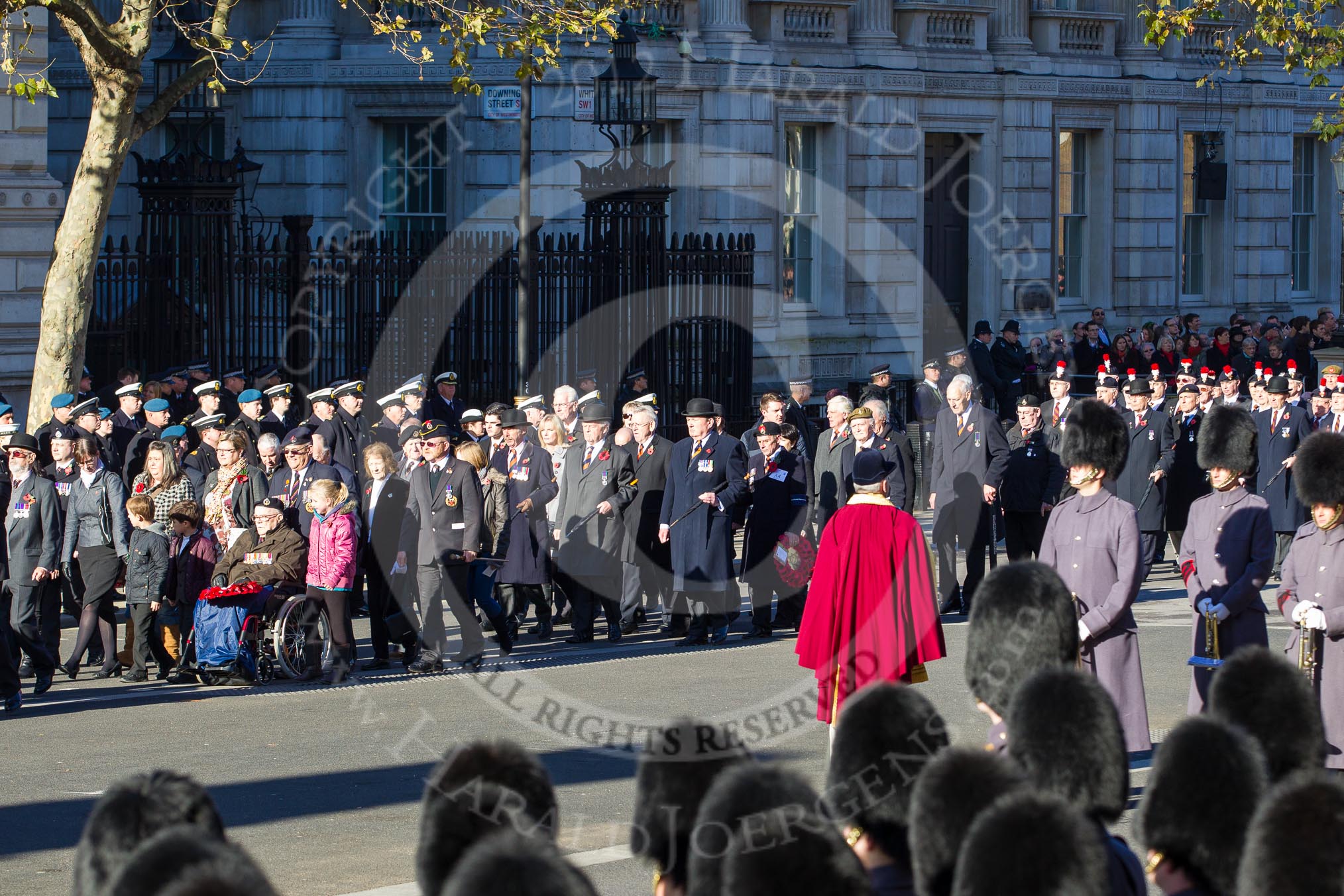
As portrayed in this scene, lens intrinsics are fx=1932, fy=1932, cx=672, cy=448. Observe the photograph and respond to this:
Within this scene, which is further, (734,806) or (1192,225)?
(1192,225)

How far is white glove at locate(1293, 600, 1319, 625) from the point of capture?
824 cm

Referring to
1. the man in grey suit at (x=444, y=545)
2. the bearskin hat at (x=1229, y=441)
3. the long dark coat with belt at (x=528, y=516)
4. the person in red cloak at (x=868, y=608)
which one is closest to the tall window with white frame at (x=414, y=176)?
the long dark coat with belt at (x=528, y=516)

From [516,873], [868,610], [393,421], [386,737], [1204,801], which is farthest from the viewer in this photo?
[393,421]

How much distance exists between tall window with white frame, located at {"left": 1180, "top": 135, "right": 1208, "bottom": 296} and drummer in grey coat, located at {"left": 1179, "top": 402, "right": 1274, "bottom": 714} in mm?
25230

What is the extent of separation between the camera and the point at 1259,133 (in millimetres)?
34312

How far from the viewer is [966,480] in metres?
15.1

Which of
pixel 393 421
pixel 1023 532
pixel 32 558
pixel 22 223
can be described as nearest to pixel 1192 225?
pixel 1023 532

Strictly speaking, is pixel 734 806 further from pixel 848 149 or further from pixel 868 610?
pixel 848 149

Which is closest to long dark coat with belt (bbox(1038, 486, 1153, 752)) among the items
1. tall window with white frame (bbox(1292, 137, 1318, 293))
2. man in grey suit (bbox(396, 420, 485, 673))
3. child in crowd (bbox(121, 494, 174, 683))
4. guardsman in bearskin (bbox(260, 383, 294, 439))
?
man in grey suit (bbox(396, 420, 485, 673))

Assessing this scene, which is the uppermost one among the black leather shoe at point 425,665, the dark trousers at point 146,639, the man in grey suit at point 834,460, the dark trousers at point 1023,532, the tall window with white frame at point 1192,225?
the tall window with white frame at point 1192,225

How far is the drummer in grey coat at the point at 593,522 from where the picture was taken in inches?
551

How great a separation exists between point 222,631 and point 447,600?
4.91ft

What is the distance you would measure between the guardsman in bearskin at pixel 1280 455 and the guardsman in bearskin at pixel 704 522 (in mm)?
5199

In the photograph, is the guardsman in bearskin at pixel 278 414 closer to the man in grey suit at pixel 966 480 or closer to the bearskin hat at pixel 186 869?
the man in grey suit at pixel 966 480
